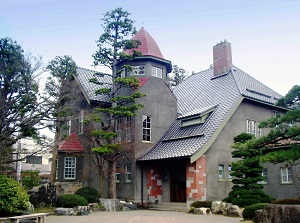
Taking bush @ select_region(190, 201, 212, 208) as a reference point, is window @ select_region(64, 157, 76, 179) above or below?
above

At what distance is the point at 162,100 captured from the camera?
26719 millimetres

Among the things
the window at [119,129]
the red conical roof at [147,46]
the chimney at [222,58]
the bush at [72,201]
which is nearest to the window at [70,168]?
the window at [119,129]

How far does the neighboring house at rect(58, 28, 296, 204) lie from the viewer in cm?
2217

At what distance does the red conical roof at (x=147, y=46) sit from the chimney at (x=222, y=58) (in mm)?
4664

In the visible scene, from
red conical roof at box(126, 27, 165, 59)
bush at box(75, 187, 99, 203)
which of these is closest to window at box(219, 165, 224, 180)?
bush at box(75, 187, 99, 203)

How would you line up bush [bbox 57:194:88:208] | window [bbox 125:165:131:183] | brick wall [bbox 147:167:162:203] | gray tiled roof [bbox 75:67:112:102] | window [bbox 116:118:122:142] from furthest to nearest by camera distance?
gray tiled roof [bbox 75:67:112:102] → window [bbox 125:165:131:183] → window [bbox 116:118:122:142] → brick wall [bbox 147:167:162:203] → bush [bbox 57:194:88:208]

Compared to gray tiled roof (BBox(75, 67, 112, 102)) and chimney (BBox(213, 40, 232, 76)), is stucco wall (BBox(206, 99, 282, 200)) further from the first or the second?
gray tiled roof (BBox(75, 67, 112, 102))

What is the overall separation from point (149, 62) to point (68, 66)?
5.84 m

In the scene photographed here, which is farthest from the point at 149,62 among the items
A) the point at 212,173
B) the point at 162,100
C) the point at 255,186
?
the point at 255,186

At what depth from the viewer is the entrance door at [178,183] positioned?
78.4 ft

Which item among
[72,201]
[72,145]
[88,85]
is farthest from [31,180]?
[72,201]

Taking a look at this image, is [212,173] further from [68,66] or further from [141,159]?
[68,66]

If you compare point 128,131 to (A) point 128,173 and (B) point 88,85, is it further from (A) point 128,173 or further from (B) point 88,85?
(B) point 88,85

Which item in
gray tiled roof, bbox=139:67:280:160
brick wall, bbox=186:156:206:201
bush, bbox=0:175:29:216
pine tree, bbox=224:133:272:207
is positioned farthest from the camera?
gray tiled roof, bbox=139:67:280:160
